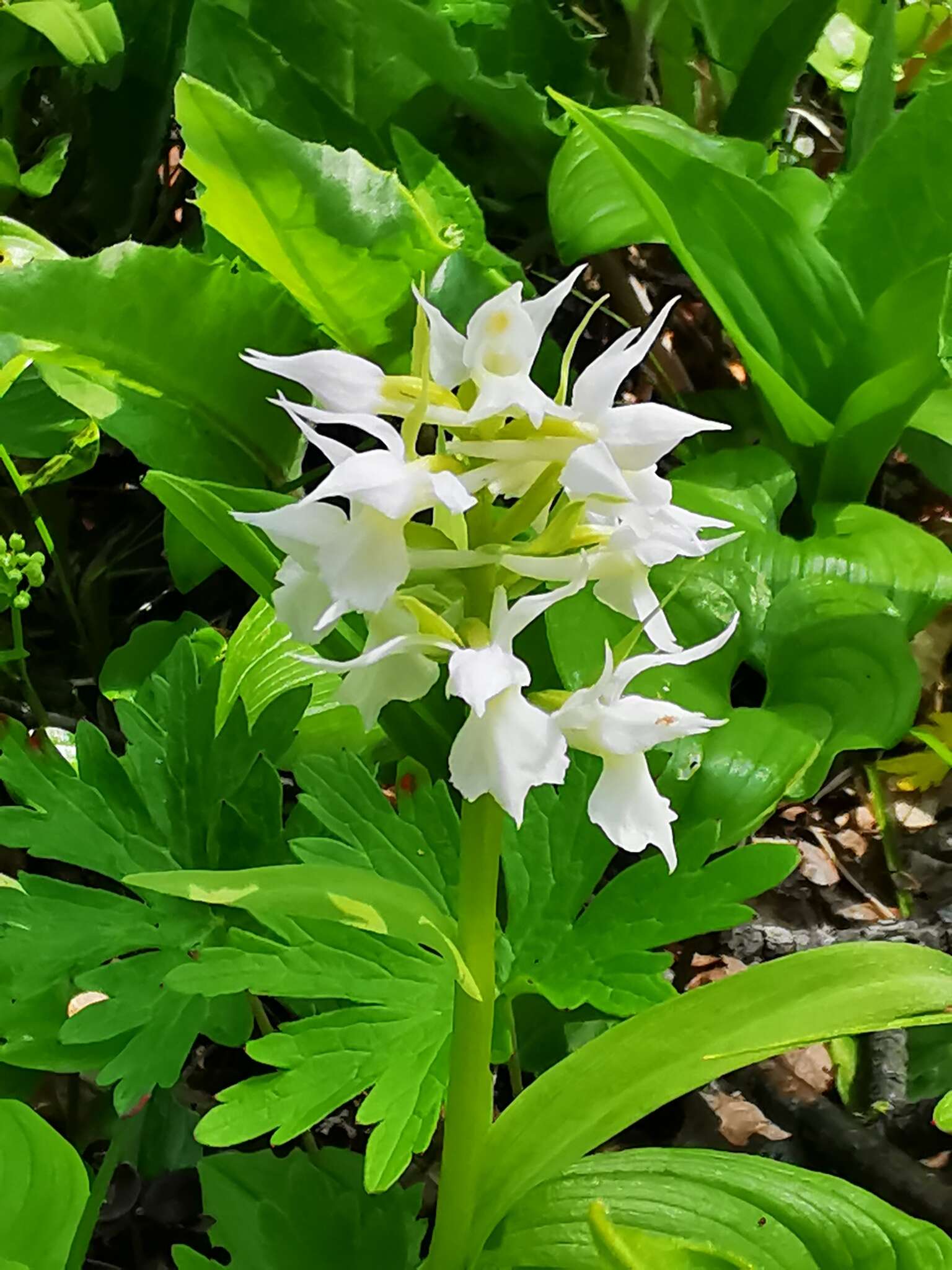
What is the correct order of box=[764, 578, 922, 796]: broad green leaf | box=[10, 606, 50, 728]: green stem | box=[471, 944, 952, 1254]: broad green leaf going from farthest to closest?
box=[10, 606, 50, 728]: green stem < box=[764, 578, 922, 796]: broad green leaf < box=[471, 944, 952, 1254]: broad green leaf

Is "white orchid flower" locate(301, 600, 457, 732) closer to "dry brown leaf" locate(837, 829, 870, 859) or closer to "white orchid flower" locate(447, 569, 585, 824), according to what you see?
"white orchid flower" locate(447, 569, 585, 824)

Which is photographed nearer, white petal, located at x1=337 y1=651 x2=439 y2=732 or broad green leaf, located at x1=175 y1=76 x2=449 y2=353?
white petal, located at x1=337 y1=651 x2=439 y2=732

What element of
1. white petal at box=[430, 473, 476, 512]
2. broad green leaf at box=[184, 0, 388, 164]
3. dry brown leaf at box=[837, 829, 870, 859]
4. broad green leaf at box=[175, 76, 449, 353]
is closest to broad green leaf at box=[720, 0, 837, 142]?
broad green leaf at box=[184, 0, 388, 164]

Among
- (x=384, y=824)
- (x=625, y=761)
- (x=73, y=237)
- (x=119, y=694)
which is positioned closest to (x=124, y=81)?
(x=73, y=237)

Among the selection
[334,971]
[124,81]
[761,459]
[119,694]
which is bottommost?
[119,694]

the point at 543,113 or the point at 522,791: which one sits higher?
the point at 543,113

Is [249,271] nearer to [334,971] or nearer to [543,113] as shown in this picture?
[543,113]

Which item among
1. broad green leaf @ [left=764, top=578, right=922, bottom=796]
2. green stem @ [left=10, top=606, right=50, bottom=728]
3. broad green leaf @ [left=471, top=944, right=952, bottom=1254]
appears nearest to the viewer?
broad green leaf @ [left=471, top=944, right=952, bottom=1254]

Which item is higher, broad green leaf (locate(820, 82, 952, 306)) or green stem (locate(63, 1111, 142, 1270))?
broad green leaf (locate(820, 82, 952, 306))
